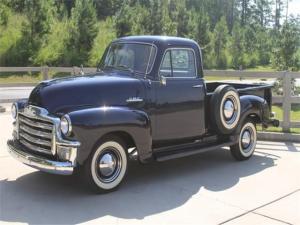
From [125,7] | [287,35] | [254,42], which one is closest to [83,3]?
[125,7]

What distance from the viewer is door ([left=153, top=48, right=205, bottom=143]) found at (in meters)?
6.70

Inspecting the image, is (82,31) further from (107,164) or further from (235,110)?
(107,164)

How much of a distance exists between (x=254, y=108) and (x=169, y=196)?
115 inches

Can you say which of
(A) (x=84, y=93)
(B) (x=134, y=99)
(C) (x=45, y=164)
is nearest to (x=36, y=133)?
(C) (x=45, y=164)

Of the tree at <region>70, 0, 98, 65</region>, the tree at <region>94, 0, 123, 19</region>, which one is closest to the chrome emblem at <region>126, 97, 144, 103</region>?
the tree at <region>70, 0, 98, 65</region>

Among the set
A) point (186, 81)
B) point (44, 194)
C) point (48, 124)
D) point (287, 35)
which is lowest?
point (44, 194)

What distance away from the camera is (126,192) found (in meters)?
6.02

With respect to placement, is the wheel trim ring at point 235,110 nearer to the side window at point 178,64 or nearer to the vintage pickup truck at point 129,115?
the vintage pickup truck at point 129,115

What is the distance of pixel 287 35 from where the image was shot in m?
23.5

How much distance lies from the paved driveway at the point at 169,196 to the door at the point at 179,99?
65 centimetres

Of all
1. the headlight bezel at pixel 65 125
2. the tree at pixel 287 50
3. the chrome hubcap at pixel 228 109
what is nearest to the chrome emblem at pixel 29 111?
the headlight bezel at pixel 65 125

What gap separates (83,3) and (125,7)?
5.62m

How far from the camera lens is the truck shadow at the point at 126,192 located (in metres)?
5.22

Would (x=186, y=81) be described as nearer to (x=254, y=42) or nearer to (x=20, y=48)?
(x=20, y=48)
